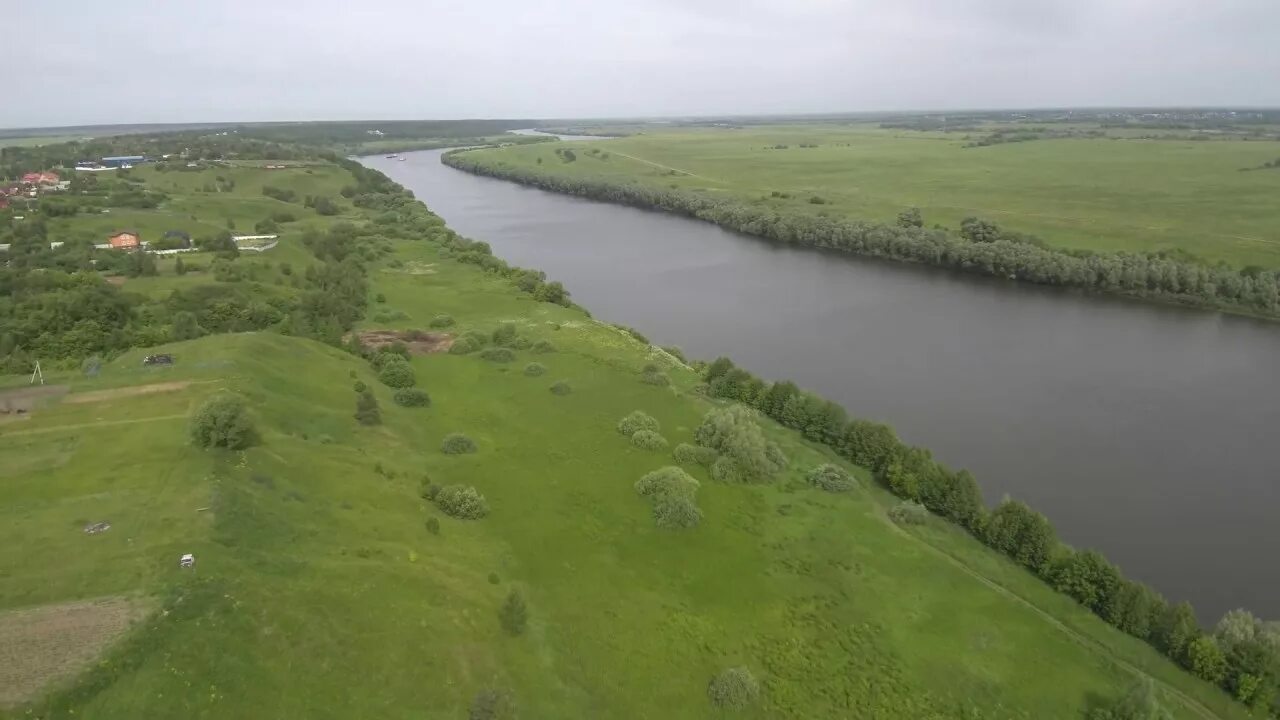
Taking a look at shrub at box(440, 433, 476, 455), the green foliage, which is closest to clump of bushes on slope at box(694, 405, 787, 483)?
the green foliage

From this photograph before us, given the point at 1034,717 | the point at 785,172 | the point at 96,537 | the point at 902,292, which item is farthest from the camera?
the point at 785,172

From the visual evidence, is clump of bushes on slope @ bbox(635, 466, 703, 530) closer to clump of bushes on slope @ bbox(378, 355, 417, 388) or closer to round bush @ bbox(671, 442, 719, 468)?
round bush @ bbox(671, 442, 719, 468)

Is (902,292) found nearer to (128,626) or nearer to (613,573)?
(613,573)

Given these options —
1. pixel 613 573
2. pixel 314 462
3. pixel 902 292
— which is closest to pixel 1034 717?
pixel 613 573

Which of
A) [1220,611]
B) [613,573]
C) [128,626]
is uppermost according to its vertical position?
[128,626]

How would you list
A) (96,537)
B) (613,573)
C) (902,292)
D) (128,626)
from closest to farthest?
(128,626)
(96,537)
(613,573)
(902,292)

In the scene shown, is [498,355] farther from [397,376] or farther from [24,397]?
[24,397]
